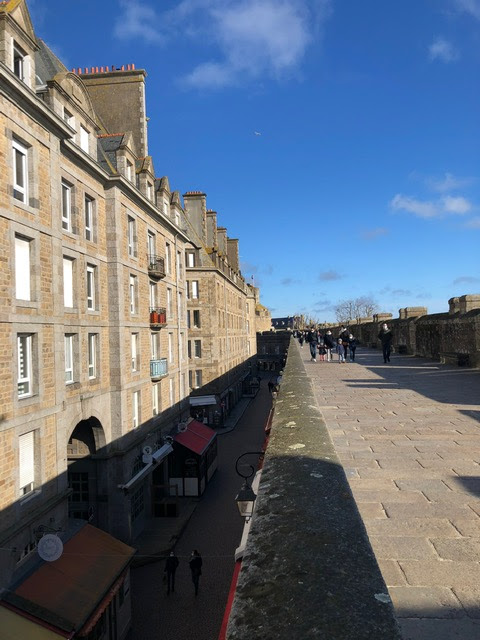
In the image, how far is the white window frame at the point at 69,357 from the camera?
17.2m

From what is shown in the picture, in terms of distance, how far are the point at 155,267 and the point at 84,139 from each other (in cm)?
751

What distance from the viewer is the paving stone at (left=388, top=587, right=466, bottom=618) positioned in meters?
2.84

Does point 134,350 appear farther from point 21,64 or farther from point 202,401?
A: point 202,401

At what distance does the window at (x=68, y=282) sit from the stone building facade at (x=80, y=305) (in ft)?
0.13

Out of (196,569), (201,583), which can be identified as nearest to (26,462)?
(196,569)

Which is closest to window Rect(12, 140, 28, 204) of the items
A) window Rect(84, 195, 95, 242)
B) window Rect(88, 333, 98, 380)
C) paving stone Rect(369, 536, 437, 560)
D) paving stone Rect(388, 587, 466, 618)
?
window Rect(84, 195, 95, 242)

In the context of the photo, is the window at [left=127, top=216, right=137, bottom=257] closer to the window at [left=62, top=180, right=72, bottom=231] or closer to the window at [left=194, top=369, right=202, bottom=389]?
the window at [left=62, top=180, right=72, bottom=231]

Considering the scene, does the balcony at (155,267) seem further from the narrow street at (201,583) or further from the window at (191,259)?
the window at (191,259)

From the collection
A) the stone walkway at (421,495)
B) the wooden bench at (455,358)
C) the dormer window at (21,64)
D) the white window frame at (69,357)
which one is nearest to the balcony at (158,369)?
the white window frame at (69,357)

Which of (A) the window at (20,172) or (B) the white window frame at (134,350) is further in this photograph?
(B) the white window frame at (134,350)

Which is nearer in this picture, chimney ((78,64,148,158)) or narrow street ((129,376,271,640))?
narrow street ((129,376,271,640))

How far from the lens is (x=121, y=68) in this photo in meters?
26.5

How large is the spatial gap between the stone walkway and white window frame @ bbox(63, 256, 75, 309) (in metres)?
10.4

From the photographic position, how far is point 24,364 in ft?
46.4
